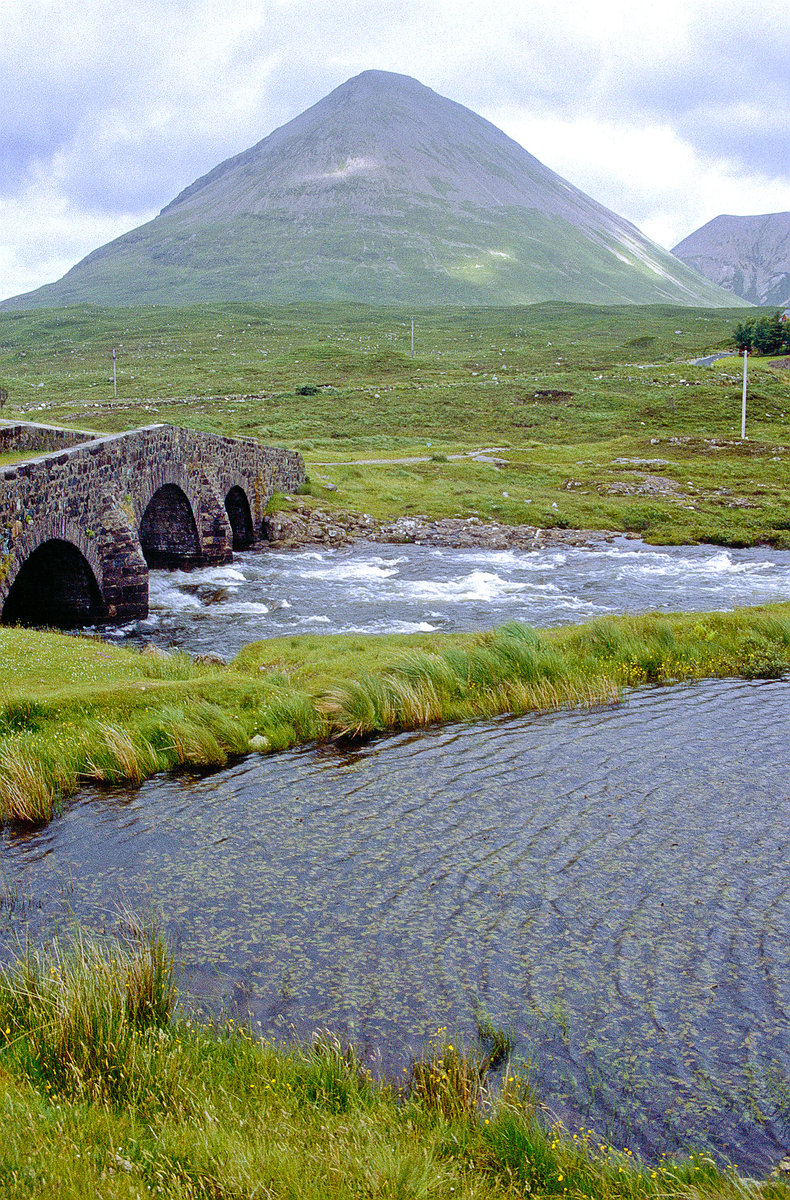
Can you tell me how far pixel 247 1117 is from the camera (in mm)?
5887

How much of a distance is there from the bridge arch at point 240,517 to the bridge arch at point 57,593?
14.7 m

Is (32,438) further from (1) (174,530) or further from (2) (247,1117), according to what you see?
(2) (247,1117)

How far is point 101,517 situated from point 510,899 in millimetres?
18501

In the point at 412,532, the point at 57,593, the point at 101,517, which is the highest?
the point at 101,517

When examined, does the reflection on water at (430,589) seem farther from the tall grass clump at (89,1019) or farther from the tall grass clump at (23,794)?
the tall grass clump at (89,1019)

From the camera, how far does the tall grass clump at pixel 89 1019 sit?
20.5 feet

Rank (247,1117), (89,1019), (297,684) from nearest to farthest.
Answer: (247,1117), (89,1019), (297,684)

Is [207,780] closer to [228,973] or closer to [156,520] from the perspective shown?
[228,973]

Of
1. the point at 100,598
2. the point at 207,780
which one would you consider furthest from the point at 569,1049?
the point at 100,598

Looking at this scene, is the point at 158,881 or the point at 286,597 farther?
the point at 286,597

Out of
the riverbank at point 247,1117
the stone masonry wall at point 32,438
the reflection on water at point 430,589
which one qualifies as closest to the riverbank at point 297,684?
the reflection on water at point 430,589

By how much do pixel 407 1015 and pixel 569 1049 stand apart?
54.8 inches

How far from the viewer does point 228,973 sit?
8461 mm

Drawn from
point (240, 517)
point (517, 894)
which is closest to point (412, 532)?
point (240, 517)
